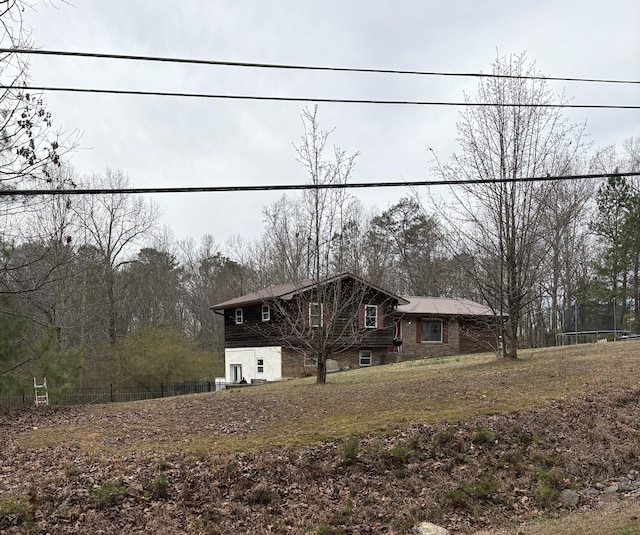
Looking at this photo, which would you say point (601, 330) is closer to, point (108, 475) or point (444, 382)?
point (444, 382)

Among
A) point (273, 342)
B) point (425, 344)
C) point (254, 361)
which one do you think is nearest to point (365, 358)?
point (425, 344)

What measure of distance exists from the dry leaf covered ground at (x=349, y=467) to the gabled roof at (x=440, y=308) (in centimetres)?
2147

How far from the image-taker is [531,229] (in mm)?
17906

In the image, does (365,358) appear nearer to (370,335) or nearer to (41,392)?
(370,335)

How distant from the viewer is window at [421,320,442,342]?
117ft

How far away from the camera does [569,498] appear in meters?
8.61

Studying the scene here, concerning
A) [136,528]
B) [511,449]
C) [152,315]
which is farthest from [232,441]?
[152,315]

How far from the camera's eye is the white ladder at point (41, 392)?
61.1ft

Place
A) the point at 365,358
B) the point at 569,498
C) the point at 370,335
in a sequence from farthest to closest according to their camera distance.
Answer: the point at 365,358, the point at 370,335, the point at 569,498

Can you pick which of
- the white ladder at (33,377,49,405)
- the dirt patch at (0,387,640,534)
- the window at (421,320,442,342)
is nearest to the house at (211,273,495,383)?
the window at (421,320,442,342)

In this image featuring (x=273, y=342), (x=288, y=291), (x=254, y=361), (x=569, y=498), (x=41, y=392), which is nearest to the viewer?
(x=569, y=498)

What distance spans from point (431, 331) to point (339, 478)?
2743 cm

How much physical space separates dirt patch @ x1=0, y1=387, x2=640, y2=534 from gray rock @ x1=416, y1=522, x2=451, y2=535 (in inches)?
7.7

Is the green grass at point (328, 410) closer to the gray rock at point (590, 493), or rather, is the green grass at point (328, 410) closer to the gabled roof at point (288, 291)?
the gray rock at point (590, 493)
